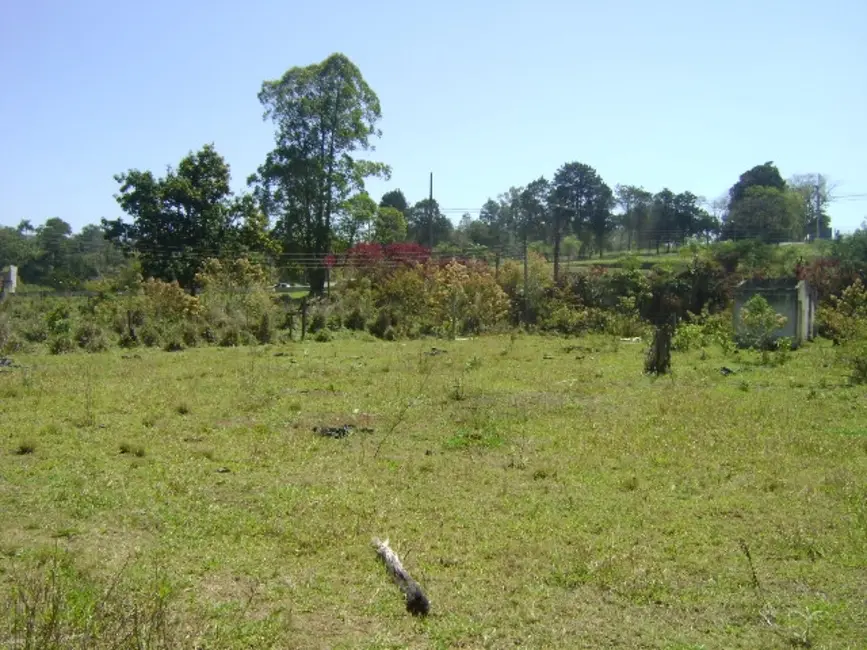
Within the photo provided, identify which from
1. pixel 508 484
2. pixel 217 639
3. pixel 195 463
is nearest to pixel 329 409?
pixel 195 463

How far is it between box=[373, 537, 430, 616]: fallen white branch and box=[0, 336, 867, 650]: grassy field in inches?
3.7

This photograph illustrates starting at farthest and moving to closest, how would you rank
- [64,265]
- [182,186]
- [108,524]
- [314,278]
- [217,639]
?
[64,265]
[314,278]
[182,186]
[108,524]
[217,639]

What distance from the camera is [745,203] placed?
56062mm

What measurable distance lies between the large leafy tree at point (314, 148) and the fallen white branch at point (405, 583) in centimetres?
2988

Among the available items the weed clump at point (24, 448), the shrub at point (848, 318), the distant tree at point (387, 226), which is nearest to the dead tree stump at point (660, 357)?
the shrub at point (848, 318)

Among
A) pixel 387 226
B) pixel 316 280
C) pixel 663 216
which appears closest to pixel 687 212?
pixel 663 216

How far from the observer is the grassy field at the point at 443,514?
15.8 ft

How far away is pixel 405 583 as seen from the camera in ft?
17.1

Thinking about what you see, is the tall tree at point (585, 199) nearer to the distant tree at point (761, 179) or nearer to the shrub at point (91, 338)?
the distant tree at point (761, 179)

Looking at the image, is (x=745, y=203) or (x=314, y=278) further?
(x=745, y=203)

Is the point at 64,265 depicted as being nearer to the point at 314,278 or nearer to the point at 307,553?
the point at 314,278

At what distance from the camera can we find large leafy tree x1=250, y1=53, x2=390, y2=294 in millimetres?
35594

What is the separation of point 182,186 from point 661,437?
28611 mm

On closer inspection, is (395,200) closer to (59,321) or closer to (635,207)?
(635,207)
